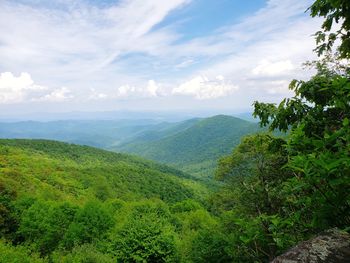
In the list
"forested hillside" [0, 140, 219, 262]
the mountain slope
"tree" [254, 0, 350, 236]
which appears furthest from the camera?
the mountain slope

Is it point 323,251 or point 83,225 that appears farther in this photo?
point 83,225

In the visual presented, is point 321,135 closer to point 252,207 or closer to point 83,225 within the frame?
point 252,207

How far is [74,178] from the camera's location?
10275 centimetres

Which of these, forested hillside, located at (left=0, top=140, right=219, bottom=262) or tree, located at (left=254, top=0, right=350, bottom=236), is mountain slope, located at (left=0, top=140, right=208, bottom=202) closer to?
forested hillside, located at (left=0, top=140, right=219, bottom=262)

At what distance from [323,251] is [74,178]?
10713cm

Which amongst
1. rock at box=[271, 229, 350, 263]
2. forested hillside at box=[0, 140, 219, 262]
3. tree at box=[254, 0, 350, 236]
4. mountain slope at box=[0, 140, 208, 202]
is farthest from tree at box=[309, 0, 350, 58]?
mountain slope at box=[0, 140, 208, 202]

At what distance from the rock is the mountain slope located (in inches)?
2348

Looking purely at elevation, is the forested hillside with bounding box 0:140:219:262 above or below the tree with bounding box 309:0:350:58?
below

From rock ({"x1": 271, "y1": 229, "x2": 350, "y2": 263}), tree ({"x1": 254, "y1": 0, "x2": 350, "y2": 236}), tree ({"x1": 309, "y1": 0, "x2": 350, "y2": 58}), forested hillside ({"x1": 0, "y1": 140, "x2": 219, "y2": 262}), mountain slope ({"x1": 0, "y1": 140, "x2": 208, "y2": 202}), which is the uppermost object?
tree ({"x1": 309, "y1": 0, "x2": 350, "y2": 58})

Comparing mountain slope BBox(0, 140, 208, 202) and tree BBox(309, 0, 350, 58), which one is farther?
mountain slope BBox(0, 140, 208, 202)

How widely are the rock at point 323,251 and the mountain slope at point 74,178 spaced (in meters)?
59.6

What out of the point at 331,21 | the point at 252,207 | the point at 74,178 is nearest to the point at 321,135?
the point at 331,21

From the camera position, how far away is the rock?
3.60 meters

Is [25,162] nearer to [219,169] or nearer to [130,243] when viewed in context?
[130,243]
